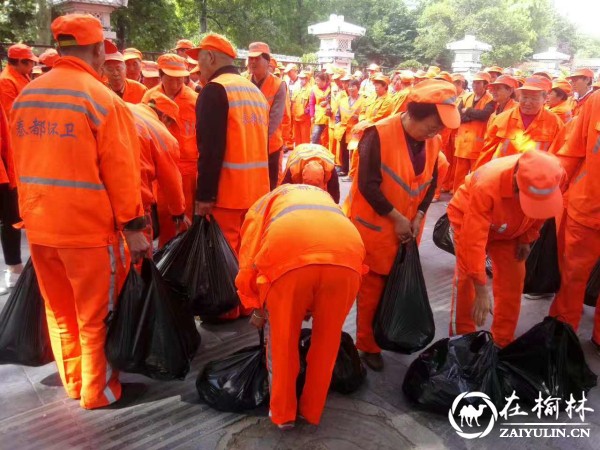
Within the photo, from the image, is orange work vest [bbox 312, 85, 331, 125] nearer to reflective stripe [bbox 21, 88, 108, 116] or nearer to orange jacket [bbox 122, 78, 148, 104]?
orange jacket [bbox 122, 78, 148, 104]

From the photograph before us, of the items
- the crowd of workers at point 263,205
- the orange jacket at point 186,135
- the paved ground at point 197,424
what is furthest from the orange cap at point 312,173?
the orange jacket at point 186,135

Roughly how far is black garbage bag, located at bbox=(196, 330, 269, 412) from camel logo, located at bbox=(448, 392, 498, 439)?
3.31ft

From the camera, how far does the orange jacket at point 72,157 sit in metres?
2.20

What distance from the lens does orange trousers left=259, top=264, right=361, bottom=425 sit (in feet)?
6.72

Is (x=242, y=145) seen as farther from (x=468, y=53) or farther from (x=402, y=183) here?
(x=468, y=53)

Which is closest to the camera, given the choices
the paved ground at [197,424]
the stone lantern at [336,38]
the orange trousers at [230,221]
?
the paved ground at [197,424]

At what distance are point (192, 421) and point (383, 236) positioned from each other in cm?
147

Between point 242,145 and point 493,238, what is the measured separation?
1724 millimetres

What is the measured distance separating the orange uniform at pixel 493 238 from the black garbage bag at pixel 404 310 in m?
0.30

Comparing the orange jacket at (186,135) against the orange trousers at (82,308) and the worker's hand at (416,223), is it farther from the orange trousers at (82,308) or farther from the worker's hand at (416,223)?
the worker's hand at (416,223)

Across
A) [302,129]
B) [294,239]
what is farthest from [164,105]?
[302,129]

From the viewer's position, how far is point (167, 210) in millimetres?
3879

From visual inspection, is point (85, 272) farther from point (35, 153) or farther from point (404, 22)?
point (404, 22)

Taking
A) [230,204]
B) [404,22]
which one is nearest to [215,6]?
[404,22]
